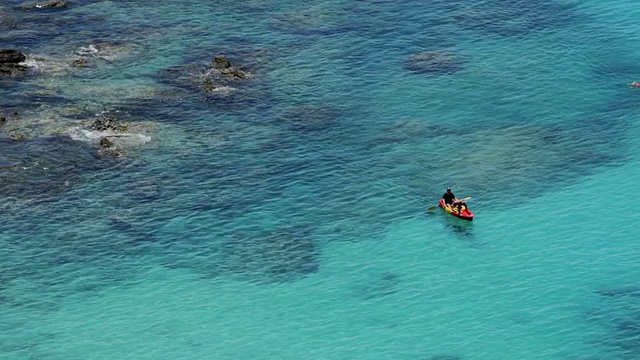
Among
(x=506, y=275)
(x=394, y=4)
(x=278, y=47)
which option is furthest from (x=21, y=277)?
(x=394, y=4)

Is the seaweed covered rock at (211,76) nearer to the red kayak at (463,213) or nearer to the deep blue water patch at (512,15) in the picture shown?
the deep blue water patch at (512,15)

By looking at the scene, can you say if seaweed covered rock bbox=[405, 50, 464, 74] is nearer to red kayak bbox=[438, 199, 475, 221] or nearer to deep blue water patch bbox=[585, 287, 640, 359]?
red kayak bbox=[438, 199, 475, 221]

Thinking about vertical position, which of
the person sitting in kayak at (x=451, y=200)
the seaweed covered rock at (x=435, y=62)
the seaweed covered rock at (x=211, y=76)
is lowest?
the person sitting in kayak at (x=451, y=200)

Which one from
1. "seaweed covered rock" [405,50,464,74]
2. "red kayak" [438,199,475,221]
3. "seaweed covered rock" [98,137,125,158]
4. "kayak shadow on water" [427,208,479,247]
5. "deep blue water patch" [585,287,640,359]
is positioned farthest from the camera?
"seaweed covered rock" [405,50,464,74]

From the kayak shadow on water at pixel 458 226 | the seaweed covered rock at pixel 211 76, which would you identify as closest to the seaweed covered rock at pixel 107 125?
the seaweed covered rock at pixel 211 76

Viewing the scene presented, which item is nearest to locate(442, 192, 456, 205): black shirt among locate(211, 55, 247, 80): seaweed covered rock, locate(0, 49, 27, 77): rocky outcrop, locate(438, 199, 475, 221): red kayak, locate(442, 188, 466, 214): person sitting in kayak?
locate(442, 188, 466, 214): person sitting in kayak
